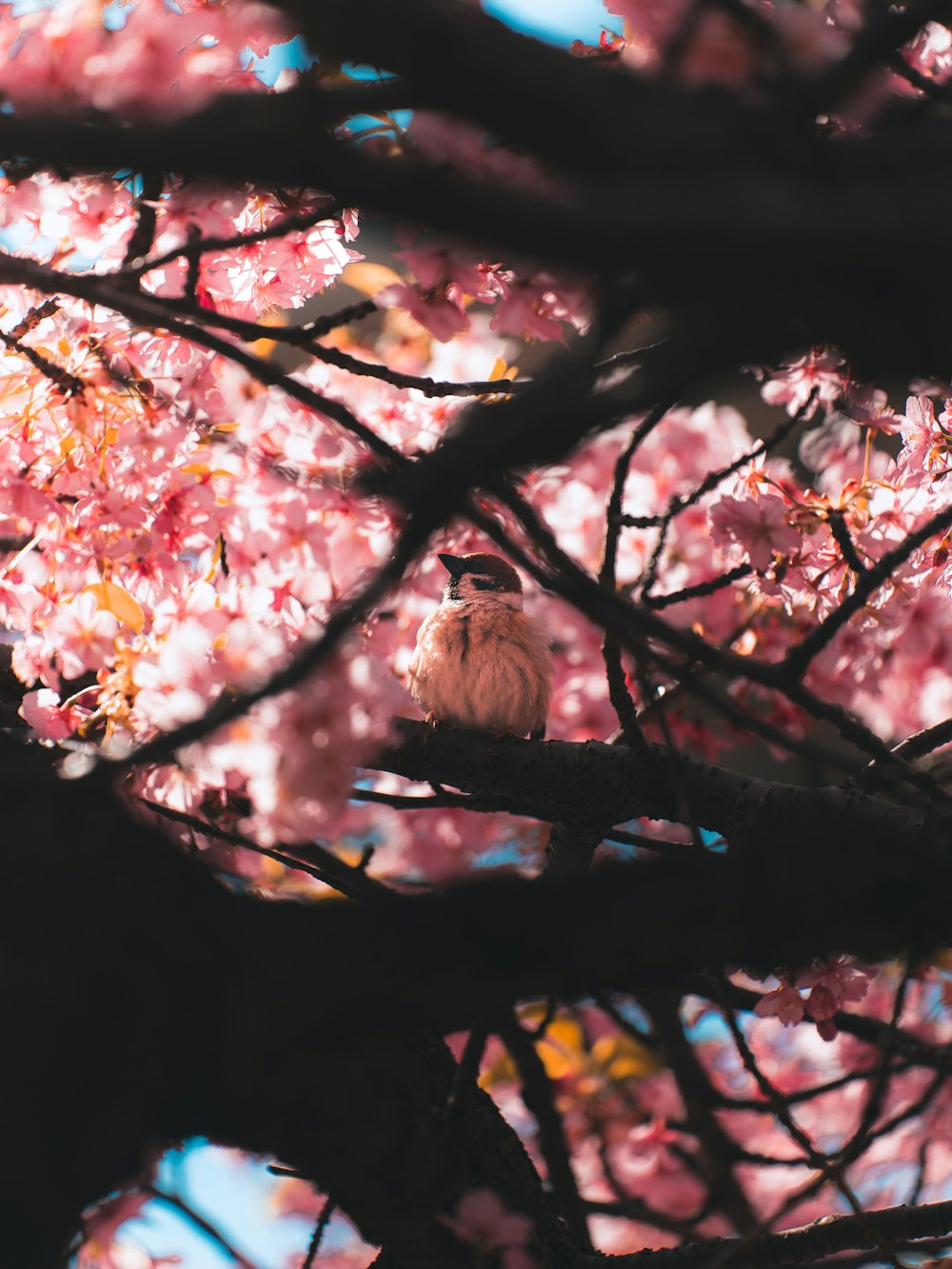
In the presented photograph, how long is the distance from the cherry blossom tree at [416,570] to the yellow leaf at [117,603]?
0.01 m

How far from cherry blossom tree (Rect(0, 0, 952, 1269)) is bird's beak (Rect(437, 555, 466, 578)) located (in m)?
0.59

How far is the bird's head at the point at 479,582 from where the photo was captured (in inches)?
167

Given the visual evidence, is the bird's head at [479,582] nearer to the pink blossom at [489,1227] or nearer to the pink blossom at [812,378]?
the pink blossom at [812,378]

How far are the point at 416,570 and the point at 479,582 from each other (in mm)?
2026

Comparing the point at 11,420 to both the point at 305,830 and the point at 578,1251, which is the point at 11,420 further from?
the point at 578,1251

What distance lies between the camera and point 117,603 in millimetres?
2541

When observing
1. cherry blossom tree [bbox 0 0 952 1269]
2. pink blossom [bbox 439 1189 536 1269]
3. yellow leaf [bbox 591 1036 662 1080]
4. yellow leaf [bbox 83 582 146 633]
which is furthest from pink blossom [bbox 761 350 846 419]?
yellow leaf [bbox 591 1036 662 1080]

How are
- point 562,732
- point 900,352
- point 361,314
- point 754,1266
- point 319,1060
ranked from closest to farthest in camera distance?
point 900,352, point 319,1060, point 361,314, point 754,1266, point 562,732

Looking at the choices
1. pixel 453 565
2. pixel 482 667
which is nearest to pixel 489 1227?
pixel 482 667

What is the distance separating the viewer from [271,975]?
1.61 m

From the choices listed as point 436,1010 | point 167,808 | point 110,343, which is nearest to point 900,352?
point 436,1010

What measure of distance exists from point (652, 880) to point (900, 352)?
0.80 metres

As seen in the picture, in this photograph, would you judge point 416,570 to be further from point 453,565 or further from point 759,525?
point 453,565

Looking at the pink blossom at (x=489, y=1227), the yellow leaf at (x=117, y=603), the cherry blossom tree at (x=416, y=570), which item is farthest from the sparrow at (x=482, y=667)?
the pink blossom at (x=489, y=1227)
